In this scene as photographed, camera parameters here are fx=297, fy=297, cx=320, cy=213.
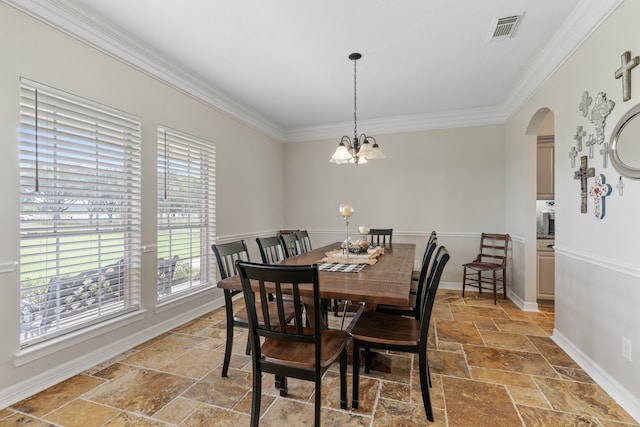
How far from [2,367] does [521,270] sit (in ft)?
16.1

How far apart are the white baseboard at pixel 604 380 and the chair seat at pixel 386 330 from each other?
128cm

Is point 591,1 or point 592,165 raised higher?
point 591,1

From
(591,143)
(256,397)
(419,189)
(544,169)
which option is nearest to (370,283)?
(256,397)

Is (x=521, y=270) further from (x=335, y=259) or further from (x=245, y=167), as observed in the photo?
(x=245, y=167)

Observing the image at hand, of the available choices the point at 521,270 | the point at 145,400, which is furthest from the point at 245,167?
the point at 521,270

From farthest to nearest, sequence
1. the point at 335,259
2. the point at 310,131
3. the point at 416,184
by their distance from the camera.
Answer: the point at 310,131
the point at 416,184
the point at 335,259

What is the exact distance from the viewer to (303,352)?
5.26 feet

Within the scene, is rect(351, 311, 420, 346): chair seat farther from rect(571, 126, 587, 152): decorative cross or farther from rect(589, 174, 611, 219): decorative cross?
rect(571, 126, 587, 152): decorative cross

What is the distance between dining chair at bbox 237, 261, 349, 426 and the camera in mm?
1410

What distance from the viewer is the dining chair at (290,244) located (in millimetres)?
3107

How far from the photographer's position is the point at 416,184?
15.7ft

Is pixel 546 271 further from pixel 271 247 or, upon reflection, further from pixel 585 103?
pixel 271 247

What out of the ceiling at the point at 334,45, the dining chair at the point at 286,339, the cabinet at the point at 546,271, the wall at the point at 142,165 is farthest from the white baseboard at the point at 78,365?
the cabinet at the point at 546,271

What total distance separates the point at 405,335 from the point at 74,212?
255cm
